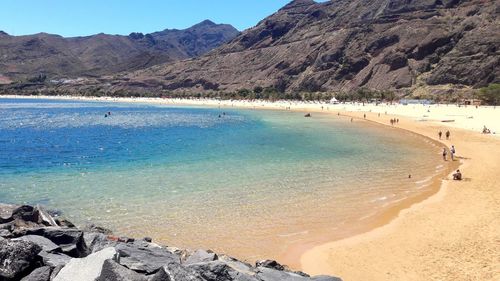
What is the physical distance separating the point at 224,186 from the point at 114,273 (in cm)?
1737

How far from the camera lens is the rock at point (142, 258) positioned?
29.1 ft

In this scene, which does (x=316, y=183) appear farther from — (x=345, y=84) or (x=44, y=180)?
(x=345, y=84)

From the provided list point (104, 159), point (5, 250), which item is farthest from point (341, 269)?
point (104, 159)

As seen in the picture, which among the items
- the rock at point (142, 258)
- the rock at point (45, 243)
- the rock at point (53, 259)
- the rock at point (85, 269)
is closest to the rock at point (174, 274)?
the rock at point (85, 269)

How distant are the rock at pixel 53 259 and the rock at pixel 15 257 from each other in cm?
35

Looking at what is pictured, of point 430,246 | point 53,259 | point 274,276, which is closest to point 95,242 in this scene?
point 53,259

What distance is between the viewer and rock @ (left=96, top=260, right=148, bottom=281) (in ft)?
23.5

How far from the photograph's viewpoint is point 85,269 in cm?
752

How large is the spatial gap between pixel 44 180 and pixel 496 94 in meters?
102

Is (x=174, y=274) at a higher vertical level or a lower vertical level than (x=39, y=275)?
higher

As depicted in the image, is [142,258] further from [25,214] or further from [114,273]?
[25,214]

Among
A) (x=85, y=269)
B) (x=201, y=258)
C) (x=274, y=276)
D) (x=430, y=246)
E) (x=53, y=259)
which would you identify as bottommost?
(x=430, y=246)

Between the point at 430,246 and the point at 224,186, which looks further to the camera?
the point at 224,186

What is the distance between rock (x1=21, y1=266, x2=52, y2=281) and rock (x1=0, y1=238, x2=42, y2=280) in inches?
7.1
